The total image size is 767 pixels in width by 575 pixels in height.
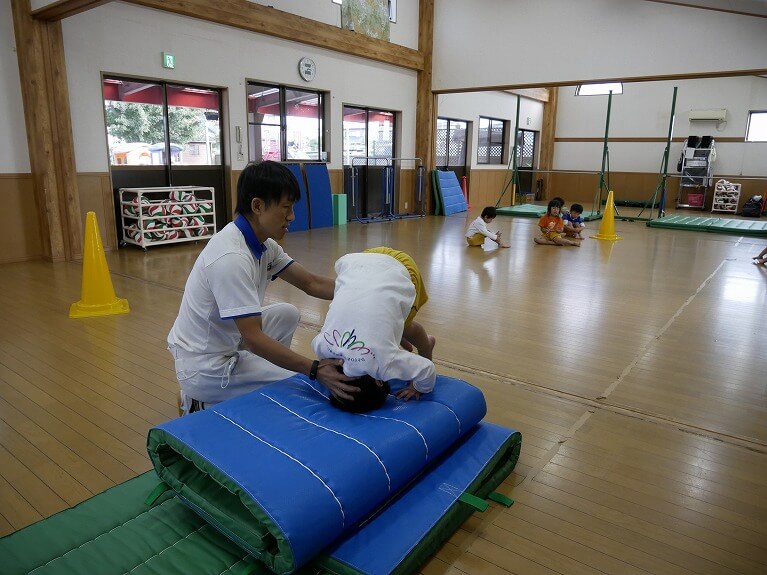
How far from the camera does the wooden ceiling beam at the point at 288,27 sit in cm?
714

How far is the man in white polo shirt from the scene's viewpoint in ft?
6.49

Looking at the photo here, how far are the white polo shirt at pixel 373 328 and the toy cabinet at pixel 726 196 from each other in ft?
44.8

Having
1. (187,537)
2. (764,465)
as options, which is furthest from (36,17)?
(764,465)

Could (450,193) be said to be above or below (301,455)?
above

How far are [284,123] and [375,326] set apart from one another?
7684 millimetres

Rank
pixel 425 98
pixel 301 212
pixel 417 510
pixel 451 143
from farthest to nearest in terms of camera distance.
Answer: pixel 451 143 → pixel 425 98 → pixel 301 212 → pixel 417 510

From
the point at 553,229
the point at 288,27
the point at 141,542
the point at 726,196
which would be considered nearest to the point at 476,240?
the point at 553,229

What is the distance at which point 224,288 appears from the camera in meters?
1.97

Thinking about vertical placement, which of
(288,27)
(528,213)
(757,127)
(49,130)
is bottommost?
(528,213)

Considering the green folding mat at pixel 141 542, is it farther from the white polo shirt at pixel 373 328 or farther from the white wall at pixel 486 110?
the white wall at pixel 486 110

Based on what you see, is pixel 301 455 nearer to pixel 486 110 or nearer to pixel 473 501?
pixel 473 501

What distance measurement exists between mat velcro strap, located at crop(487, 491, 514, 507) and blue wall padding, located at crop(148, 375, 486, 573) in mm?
246

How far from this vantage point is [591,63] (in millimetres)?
9555

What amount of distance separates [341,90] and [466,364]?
7.56 m
